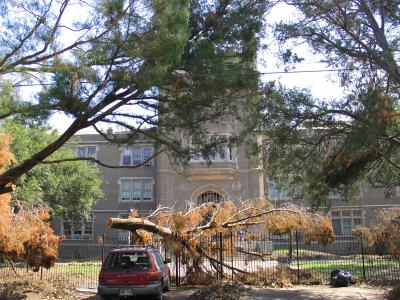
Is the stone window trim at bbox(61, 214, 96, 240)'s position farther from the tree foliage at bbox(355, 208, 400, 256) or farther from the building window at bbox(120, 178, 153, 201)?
the tree foliage at bbox(355, 208, 400, 256)

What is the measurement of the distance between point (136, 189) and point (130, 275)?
31.3 metres

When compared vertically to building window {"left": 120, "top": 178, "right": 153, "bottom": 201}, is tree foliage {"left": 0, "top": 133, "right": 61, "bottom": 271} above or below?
below

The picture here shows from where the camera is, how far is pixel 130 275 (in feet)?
44.8

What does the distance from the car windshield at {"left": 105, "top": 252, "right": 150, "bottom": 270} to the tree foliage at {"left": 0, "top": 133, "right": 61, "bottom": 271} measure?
3.06 metres

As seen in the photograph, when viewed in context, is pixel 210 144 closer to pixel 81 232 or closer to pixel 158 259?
pixel 158 259

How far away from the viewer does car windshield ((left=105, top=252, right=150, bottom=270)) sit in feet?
45.8

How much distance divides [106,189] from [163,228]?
27938mm

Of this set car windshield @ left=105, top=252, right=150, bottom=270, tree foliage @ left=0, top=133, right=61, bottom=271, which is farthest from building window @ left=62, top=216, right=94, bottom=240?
car windshield @ left=105, top=252, right=150, bottom=270

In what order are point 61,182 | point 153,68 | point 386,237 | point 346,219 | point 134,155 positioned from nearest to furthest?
1. point 153,68
2. point 386,237
3. point 61,182
4. point 346,219
5. point 134,155

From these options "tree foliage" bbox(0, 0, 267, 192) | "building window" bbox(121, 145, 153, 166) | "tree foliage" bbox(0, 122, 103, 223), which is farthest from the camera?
"building window" bbox(121, 145, 153, 166)

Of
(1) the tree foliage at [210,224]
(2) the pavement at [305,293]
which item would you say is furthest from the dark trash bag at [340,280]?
(1) the tree foliage at [210,224]

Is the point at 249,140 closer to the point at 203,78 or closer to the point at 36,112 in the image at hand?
the point at 203,78

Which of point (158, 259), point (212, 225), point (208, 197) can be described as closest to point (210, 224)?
point (212, 225)

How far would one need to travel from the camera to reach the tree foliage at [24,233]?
Answer: 48.9 feet
